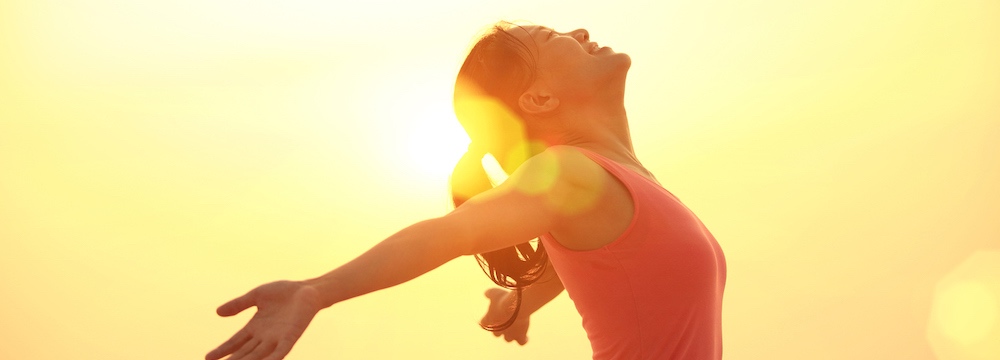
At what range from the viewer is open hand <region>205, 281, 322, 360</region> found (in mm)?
758

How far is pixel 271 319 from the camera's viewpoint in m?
0.77

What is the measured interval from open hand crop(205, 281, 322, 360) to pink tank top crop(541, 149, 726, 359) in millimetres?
493

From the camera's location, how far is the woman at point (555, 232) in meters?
0.84

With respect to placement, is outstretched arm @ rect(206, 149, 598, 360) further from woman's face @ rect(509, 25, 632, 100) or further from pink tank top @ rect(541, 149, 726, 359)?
woman's face @ rect(509, 25, 632, 100)

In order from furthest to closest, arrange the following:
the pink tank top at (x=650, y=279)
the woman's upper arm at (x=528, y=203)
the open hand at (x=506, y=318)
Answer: the open hand at (x=506, y=318)
the pink tank top at (x=650, y=279)
the woman's upper arm at (x=528, y=203)

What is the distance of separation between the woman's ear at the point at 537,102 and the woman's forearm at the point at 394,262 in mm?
594

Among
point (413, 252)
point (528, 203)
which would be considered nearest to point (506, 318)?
point (528, 203)

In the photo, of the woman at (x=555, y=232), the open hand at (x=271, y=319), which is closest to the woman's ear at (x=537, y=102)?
the woman at (x=555, y=232)

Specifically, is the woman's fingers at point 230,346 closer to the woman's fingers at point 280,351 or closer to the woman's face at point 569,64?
the woman's fingers at point 280,351

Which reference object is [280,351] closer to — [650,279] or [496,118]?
[650,279]

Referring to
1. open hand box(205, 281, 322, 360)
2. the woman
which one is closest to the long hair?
the woman

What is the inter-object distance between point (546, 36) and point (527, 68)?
0.23 ft

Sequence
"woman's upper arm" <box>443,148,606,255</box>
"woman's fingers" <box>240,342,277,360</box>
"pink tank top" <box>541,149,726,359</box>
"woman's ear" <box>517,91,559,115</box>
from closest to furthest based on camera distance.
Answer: "woman's fingers" <box>240,342,277,360</box> → "woman's upper arm" <box>443,148,606,255</box> → "pink tank top" <box>541,149,726,359</box> → "woman's ear" <box>517,91,559,115</box>

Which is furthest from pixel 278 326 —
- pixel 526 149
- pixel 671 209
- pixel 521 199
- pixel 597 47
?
pixel 597 47
